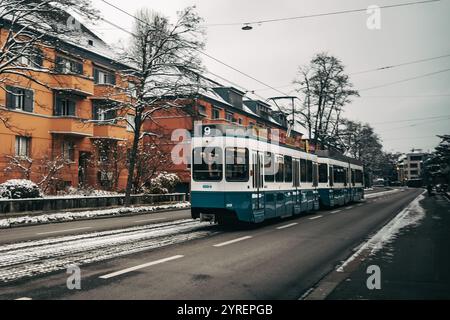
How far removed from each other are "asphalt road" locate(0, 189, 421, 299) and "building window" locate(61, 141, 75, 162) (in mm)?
23088

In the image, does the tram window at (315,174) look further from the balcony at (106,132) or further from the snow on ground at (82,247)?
the balcony at (106,132)

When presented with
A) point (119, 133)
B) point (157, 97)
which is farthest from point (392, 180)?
point (157, 97)

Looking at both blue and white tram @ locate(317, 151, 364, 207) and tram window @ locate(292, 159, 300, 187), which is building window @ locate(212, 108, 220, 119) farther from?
tram window @ locate(292, 159, 300, 187)

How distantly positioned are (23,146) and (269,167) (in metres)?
21.0

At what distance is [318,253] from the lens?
9.97 meters

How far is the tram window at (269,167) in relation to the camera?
50.0ft

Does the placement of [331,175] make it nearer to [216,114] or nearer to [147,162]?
[147,162]

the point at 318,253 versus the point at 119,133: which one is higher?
the point at 119,133

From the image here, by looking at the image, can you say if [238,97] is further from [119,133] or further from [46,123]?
[46,123]

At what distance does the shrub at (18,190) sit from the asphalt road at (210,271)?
36.2 feet

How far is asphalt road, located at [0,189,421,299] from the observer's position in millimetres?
6234

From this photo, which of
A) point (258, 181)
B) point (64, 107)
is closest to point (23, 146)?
point (64, 107)

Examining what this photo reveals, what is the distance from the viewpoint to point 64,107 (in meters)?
33.5
